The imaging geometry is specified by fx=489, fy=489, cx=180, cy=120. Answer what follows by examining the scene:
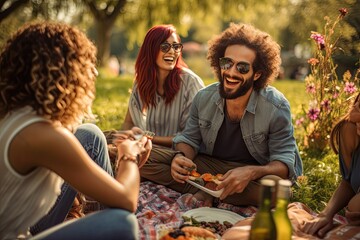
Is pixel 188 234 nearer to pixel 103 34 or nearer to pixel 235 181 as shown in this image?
pixel 235 181

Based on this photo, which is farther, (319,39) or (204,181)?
(319,39)

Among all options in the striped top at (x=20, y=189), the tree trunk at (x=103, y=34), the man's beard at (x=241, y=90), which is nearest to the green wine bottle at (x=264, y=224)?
the striped top at (x=20, y=189)

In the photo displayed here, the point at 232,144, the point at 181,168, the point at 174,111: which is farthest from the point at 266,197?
A: the point at 174,111

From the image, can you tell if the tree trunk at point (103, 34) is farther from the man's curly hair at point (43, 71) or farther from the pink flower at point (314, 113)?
the man's curly hair at point (43, 71)

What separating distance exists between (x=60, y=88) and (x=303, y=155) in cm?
399

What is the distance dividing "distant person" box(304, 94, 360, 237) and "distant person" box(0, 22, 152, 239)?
1.37 m

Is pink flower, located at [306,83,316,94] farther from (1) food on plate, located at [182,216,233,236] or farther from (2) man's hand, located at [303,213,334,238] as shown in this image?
(2) man's hand, located at [303,213,334,238]

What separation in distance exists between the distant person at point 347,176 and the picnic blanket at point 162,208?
0.90m

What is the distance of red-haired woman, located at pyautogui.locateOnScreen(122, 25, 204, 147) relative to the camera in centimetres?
505

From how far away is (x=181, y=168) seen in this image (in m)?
4.03

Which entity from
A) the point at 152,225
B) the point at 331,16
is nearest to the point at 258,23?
the point at 331,16

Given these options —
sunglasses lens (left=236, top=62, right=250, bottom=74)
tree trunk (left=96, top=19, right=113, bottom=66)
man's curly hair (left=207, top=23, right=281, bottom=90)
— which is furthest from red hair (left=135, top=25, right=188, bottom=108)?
tree trunk (left=96, top=19, right=113, bottom=66)

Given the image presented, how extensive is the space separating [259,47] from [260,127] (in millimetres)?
679

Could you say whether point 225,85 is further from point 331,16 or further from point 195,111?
point 331,16
